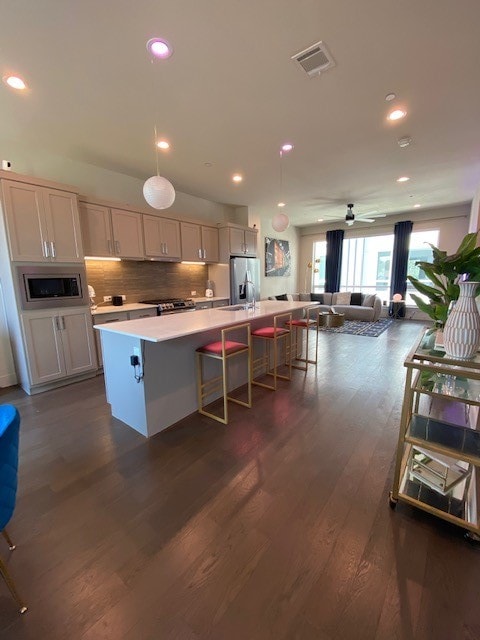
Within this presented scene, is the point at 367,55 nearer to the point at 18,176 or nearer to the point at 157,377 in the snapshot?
the point at 157,377

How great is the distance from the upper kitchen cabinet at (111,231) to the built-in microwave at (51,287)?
1.59 ft

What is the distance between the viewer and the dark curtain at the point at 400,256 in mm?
7375

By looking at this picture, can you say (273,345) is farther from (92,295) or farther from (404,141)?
(404,141)

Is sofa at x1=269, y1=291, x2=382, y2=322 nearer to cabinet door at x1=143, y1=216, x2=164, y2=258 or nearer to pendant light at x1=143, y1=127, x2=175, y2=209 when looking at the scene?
cabinet door at x1=143, y1=216, x2=164, y2=258

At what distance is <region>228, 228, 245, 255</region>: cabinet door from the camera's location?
214 inches

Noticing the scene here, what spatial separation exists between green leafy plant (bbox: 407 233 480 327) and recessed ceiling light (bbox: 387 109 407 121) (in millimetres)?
1886

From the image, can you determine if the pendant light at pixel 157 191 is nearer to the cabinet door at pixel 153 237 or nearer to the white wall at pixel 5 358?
the cabinet door at pixel 153 237

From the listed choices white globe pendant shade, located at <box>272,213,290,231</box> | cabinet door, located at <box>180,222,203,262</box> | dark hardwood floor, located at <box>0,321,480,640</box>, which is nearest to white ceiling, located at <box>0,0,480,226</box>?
white globe pendant shade, located at <box>272,213,290,231</box>

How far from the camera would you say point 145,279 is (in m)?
4.64

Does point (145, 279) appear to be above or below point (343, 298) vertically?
above

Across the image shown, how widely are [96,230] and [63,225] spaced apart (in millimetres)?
486

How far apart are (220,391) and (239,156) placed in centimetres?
308

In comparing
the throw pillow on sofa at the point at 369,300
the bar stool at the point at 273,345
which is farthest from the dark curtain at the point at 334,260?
the bar stool at the point at 273,345

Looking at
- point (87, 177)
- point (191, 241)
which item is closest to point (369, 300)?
point (191, 241)
